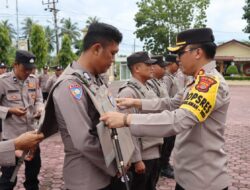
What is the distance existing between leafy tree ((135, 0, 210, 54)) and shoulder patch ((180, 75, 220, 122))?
3280 centimetres

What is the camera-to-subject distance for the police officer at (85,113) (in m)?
1.94

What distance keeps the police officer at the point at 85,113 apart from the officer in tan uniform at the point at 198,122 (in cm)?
26

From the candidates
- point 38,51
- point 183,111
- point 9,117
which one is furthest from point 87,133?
point 38,51

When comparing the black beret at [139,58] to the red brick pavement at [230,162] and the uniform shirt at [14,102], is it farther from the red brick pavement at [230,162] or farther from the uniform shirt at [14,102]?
the red brick pavement at [230,162]

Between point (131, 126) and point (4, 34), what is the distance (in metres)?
23.3

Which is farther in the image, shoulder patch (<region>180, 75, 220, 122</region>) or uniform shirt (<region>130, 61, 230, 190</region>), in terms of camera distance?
uniform shirt (<region>130, 61, 230, 190</region>)

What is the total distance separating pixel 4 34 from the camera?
23109 millimetres

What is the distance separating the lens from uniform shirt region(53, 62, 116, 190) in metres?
1.93

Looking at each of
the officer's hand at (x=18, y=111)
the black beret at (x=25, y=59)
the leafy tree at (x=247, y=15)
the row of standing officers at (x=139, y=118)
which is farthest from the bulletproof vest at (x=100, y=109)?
the leafy tree at (x=247, y=15)

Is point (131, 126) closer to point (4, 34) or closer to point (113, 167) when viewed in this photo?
point (113, 167)

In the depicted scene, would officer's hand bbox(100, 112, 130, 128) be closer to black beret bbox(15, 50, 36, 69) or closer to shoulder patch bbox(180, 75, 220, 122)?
shoulder patch bbox(180, 75, 220, 122)

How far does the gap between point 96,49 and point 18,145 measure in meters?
0.86

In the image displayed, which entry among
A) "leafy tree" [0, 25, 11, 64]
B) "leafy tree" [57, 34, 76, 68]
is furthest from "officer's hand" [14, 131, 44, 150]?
"leafy tree" [57, 34, 76, 68]

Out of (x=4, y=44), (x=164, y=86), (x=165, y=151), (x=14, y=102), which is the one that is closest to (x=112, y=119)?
(x=14, y=102)
